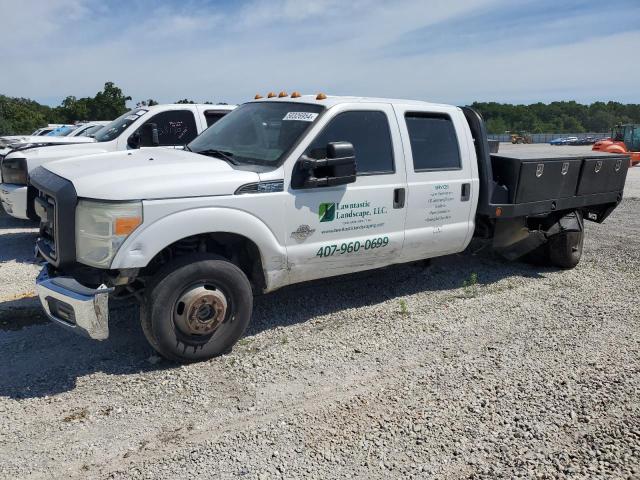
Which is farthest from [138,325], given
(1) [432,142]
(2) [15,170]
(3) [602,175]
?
(3) [602,175]

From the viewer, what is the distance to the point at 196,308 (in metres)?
3.96

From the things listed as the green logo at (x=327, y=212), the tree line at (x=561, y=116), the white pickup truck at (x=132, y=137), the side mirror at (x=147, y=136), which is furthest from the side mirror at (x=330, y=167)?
the tree line at (x=561, y=116)

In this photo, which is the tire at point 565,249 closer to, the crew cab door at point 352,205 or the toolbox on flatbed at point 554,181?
the toolbox on flatbed at point 554,181

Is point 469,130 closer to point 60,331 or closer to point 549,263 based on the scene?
point 549,263

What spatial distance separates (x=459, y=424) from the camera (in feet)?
11.1

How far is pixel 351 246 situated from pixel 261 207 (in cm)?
97

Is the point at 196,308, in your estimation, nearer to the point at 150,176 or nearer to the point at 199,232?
the point at 199,232

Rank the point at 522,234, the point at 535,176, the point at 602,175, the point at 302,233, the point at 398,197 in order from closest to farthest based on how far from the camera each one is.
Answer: the point at 302,233 → the point at 398,197 → the point at 535,176 → the point at 522,234 → the point at 602,175

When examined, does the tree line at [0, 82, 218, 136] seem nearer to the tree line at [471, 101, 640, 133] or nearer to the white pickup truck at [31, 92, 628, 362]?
the white pickup truck at [31, 92, 628, 362]

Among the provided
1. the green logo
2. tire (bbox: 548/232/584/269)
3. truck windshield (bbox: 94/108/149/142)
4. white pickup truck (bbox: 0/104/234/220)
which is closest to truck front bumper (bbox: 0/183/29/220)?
white pickup truck (bbox: 0/104/234/220)

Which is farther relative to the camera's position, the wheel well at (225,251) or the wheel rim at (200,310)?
the wheel well at (225,251)

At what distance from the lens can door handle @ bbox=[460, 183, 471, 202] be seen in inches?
218

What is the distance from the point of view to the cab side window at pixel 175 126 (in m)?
8.33

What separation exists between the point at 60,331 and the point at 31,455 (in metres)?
1.77
